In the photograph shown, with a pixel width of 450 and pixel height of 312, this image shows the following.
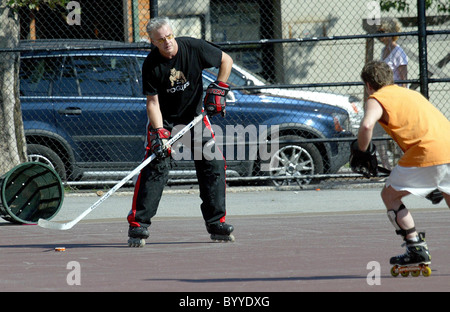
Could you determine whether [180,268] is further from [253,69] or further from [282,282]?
[253,69]

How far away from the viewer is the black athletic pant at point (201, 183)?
21.5ft

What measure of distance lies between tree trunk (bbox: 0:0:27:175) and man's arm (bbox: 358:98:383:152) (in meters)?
5.74

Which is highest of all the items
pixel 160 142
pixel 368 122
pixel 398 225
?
pixel 160 142

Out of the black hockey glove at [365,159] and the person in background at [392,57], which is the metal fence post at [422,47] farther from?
the black hockey glove at [365,159]

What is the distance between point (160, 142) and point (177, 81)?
51cm

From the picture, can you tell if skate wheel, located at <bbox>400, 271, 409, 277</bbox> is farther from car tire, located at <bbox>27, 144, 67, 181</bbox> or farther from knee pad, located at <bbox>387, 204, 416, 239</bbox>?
car tire, located at <bbox>27, 144, 67, 181</bbox>

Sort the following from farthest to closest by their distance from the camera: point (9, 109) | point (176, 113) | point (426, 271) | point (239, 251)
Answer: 1. point (9, 109)
2. point (176, 113)
3. point (239, 251)
4. point (426, 271)

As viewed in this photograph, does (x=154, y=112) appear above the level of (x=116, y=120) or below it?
below

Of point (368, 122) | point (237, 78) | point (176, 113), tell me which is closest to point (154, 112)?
point (176, 113)

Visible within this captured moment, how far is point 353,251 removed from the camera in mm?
5965

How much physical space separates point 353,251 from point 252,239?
1.04 metres

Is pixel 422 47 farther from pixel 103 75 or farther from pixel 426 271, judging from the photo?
pixel 426 271

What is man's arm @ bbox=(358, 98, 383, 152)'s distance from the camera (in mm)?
4742

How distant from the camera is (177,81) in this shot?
6.55 meters
